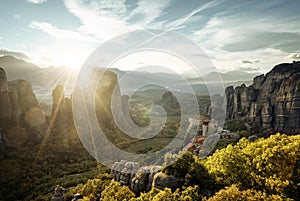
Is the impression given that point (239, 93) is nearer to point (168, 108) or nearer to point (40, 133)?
point (168, 108)

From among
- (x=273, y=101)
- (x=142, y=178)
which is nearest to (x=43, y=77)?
(x=273, y=101)

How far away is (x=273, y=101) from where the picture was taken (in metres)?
86.9

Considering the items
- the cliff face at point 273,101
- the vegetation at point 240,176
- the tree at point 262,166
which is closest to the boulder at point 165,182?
the vegetation at point 240,176

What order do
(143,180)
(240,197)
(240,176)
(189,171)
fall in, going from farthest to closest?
(143,180) → (189,171) → (240,176) → (240,197)

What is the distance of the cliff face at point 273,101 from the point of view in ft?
257

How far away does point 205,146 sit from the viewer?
57656mm

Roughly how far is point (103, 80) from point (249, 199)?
83.3 m

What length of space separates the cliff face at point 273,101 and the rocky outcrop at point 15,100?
72.6 metres

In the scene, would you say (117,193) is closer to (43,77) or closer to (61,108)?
(61,108)

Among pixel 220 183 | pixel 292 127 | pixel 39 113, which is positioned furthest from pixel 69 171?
pixel 292 127

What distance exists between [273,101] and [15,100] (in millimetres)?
83725

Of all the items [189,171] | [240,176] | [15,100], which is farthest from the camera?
[15,100]

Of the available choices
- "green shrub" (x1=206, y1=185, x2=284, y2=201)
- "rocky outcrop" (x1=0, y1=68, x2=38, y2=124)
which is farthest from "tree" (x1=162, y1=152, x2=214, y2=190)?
"rocky outcrop" (x1=0, y1=68, x2=38, y2=124)

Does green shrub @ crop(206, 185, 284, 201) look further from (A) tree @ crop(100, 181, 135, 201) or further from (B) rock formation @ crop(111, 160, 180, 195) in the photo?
(A) tree @ crop(100, 181, 135, 201)
